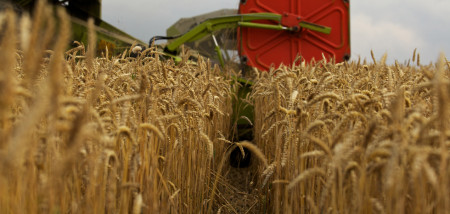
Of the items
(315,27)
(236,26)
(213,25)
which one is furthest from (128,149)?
(315,27)

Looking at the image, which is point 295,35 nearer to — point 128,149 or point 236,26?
point 236,26

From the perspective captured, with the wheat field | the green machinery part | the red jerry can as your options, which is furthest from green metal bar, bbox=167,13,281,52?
the wheat field

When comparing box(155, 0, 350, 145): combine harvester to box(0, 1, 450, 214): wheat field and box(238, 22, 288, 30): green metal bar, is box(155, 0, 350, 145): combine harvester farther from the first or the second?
box(0, 1, 450, 214): wheat field

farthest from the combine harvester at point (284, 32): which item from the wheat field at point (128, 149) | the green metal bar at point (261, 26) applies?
the wheat field at point (128, 149)

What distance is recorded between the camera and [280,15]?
589 cm

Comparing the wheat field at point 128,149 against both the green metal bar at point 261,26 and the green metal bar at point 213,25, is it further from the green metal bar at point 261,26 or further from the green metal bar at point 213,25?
the green metal bar at point 261,26

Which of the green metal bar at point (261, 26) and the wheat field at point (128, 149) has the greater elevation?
the green metal bar at point (261, 26)

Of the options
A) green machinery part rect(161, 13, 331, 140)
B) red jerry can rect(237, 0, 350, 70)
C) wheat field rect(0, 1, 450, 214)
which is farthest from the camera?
red jerry can rect(237, 0, 350, 70)

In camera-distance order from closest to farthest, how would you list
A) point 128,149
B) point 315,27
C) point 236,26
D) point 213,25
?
1. point 128,149
2. point 213,25
3. point 236,26
4. point 315,27

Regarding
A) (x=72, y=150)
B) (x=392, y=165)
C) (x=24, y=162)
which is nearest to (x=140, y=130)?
(x=24, y=162)

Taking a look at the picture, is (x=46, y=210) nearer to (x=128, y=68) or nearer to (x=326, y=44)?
(x=128, y=68)

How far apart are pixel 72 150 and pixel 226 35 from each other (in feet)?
18.3

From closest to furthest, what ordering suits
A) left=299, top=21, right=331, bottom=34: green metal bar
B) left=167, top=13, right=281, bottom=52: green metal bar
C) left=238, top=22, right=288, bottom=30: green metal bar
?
1. left=167, top=13, right=281, bottom=52: green metal bar
2. left=238, top=22, right=288, bottom=30: green metal bar
3. left=299, top=21, right=331, bottom=34: green metal bar

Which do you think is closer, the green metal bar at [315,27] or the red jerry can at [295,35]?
the green metal bar at [315,27]
